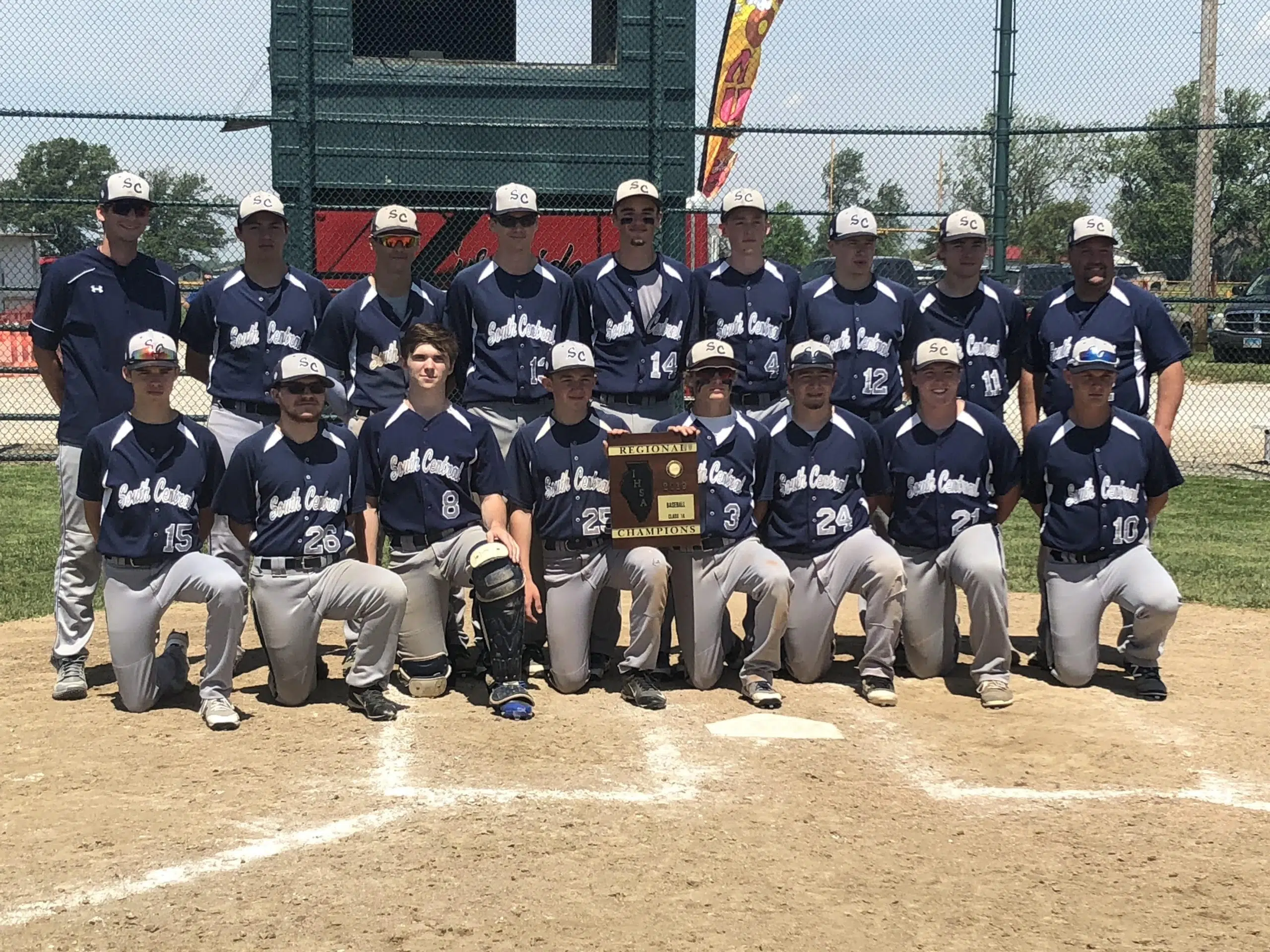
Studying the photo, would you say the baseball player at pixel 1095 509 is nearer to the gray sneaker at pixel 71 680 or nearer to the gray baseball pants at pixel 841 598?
the gray baseball pants at pixel 841 598

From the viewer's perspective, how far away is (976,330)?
21.2 ft

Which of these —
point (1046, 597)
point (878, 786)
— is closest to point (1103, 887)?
point (878, 786)

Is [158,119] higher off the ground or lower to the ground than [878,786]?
higher

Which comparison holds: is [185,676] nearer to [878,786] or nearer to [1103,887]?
[878,786]

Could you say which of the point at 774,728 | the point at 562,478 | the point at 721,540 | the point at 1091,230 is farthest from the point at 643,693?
the point at 1091,230

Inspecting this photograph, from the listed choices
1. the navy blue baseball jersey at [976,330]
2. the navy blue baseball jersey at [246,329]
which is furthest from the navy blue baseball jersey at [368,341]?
the navy blue baseball jersey at [976,330]

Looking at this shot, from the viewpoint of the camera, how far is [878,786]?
15.3 ft

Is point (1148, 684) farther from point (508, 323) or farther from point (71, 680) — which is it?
point (71, 680)

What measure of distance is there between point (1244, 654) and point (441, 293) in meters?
4.10

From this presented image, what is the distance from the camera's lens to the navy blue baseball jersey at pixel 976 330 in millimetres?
6477

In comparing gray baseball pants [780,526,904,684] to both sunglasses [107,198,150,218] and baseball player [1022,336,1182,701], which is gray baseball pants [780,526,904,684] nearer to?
baseball player [1022,336,1182,701]

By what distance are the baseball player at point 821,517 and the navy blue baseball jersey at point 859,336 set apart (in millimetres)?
321

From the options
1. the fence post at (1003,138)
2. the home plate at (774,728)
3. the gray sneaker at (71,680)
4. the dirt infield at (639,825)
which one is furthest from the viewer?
the fence post at (1003,138)

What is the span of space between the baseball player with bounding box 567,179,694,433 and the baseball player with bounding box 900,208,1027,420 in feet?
3.68
